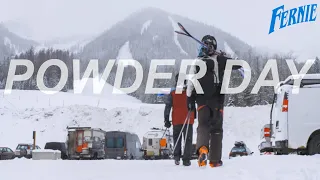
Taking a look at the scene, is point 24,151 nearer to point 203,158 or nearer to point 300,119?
point 300,119

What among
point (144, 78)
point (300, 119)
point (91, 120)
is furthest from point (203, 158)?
point (144, 78)

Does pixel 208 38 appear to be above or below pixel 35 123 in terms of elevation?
above

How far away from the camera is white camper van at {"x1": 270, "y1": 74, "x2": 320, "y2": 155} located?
9211 millimetres

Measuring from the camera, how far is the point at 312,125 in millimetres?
9211

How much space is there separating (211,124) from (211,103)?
1.05 ft

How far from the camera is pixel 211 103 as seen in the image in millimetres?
6793

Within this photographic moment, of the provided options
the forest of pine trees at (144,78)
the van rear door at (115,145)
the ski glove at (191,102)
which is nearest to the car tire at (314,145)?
the ski glove at (191,102)

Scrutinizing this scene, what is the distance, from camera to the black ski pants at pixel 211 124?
22.3 feet

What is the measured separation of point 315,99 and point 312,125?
1.83 feet

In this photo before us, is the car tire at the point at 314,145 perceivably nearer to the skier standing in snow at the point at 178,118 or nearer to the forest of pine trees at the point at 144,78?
the skier standing in snow at the point at 178,118

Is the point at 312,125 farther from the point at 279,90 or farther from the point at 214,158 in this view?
the point at 214,158

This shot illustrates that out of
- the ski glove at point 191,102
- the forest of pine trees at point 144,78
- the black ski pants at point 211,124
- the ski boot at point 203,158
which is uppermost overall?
the forest of pine trees at point 144,78

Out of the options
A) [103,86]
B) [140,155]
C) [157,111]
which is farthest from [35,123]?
[103,86]

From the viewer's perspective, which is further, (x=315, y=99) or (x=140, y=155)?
(x=140, y=155)
